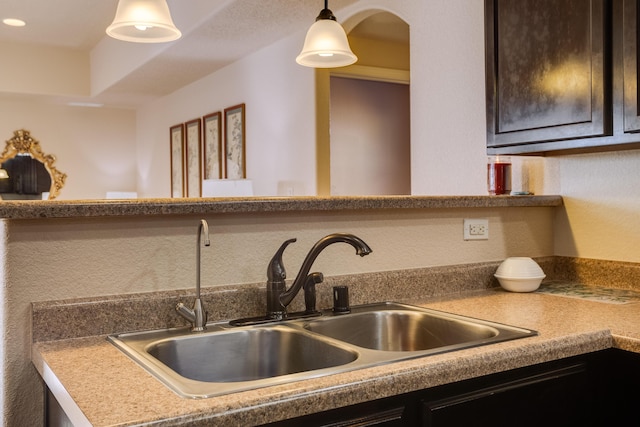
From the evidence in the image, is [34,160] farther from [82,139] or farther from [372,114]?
[372,114]

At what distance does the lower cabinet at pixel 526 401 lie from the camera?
44.1 inches

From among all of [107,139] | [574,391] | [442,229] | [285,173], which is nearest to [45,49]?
[107,139]

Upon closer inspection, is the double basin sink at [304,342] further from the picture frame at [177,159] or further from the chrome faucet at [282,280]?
the picture frame at [177,159]

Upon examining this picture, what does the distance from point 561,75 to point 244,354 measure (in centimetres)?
123

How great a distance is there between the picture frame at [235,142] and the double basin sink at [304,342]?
10.9 feet

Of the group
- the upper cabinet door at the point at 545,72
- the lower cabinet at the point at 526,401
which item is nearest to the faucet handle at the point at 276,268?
the lower cabinet at the point at 526,401

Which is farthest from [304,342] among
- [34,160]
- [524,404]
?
[34,160]

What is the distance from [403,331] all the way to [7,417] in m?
1.00

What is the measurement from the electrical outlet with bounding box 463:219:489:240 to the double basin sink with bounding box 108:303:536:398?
453mm

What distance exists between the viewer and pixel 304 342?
4.76 feet

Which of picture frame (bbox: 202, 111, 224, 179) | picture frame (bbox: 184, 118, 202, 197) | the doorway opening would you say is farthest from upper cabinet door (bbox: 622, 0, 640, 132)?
picture frame (bbox: 184, 118, 202, 197)

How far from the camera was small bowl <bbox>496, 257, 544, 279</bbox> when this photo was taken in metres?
1.99

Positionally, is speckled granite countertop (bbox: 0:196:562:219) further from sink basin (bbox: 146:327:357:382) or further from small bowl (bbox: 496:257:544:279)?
sink basin (bbox: 146:327:357:382)

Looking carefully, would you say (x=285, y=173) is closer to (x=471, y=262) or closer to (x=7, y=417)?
(x=471, y=262)
